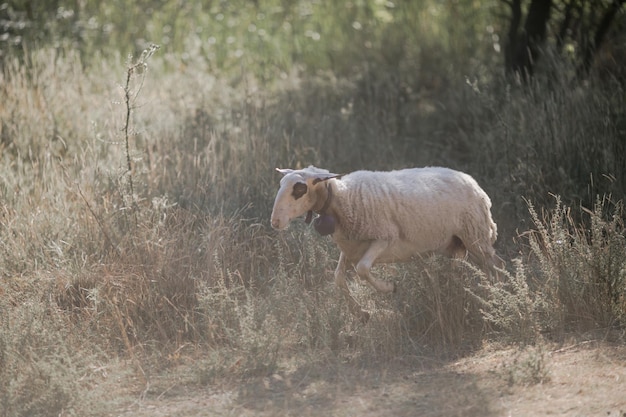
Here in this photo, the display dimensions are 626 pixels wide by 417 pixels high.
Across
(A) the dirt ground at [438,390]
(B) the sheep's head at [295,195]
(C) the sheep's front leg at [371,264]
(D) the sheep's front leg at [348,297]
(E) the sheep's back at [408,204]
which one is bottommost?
(A) the dirt ground at [438,390]

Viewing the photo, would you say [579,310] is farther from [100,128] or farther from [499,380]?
[100,128]

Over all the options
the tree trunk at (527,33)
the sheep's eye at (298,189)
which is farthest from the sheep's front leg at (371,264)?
the tree trunk at (527,33)

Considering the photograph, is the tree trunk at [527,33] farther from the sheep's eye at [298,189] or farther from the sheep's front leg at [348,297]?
the sheep's eye at [298,189]

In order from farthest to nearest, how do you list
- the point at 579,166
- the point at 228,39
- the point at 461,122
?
1. the point at 228,39
2. the point at 461,122
3. the point at 579,166

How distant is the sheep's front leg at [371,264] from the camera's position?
5957mm

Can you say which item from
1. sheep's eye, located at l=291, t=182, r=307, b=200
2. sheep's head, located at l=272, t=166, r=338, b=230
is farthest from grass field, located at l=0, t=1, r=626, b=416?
sheep's eye, located at l=291, t=182, r=307, b=200

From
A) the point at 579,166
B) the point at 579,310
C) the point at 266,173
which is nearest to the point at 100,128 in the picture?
the point at 266,173

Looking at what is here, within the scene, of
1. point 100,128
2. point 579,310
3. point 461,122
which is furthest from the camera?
point 461,122

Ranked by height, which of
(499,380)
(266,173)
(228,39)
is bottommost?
(499,380)

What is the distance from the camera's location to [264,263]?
23.6 feet

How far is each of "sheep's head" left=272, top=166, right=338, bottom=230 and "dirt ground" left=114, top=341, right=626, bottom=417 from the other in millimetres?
961

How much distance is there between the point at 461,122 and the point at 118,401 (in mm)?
6217

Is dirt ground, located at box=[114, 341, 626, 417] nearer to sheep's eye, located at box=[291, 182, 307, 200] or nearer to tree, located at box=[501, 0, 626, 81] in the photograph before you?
sheep's eye, located at box=[291, 182, 307, 200]

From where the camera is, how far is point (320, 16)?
1349 centimetres
